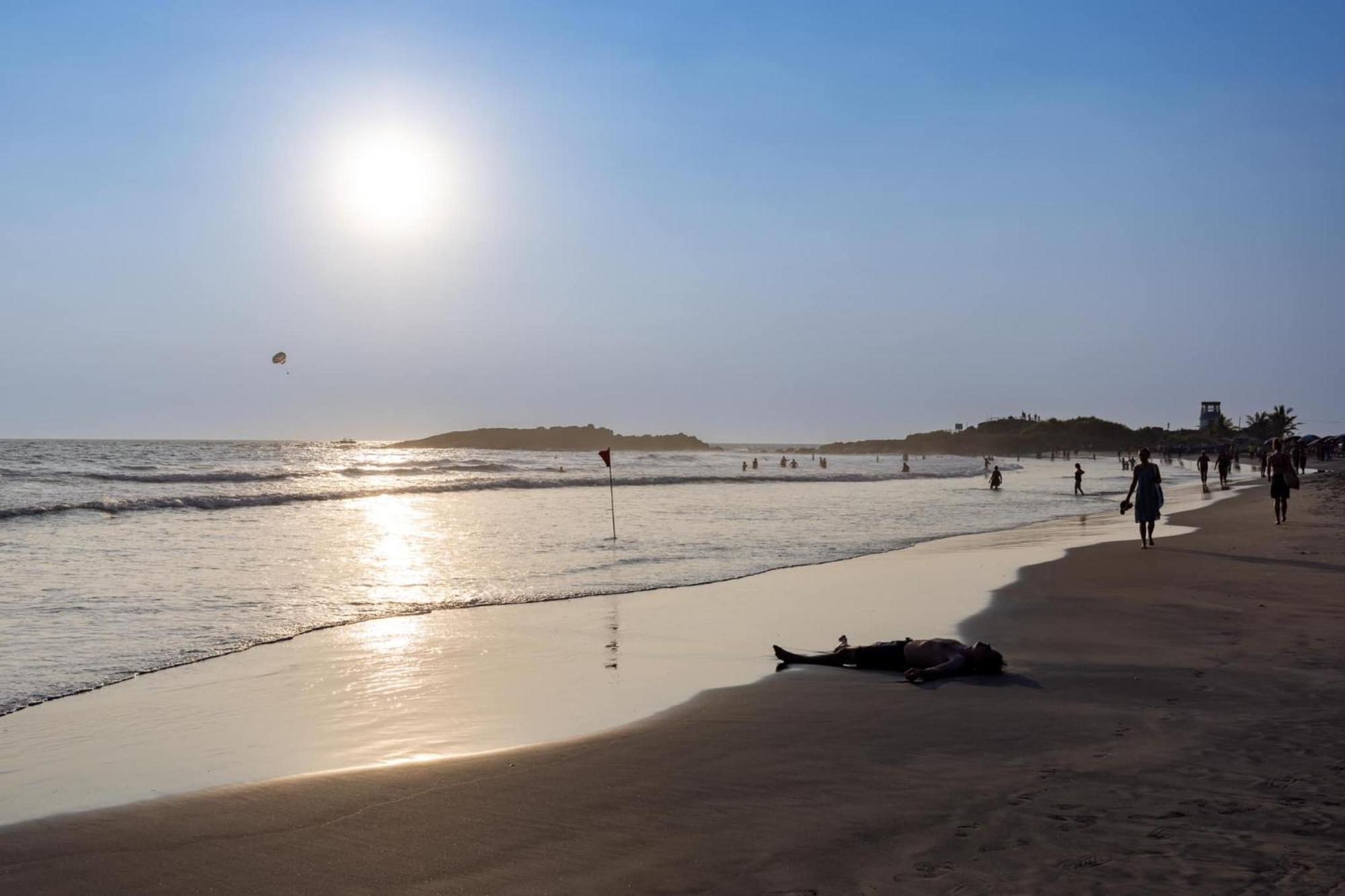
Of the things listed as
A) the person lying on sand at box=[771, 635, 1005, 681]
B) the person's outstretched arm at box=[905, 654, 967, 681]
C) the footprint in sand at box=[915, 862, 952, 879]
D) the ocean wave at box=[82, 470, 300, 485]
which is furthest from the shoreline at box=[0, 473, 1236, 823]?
the ocean wave at box=[82, 470, 300, 485]

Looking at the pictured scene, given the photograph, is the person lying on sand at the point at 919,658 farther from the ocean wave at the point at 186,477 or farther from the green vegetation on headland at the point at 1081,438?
the green vegetation on headland at the point at 1081,438

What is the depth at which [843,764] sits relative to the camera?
5887 mm

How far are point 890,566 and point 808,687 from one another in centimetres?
949

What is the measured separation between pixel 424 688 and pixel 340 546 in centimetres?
1351

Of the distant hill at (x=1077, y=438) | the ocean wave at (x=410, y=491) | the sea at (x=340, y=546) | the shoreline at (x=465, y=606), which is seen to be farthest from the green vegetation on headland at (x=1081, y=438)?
the shoreline at (x=465, y=606)

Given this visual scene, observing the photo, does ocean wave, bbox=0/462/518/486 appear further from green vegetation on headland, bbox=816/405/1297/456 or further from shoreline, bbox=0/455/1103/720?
green vegetation on headland, bbox=816/405/1297/456

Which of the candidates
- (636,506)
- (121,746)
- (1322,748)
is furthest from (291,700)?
(636,506)

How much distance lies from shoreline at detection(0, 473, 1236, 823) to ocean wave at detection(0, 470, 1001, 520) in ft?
72.1

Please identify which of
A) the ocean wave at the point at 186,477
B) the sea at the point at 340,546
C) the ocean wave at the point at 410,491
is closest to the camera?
the sea at the point at 340,546

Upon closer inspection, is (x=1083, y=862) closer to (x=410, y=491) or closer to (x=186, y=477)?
(x=410, y=491)

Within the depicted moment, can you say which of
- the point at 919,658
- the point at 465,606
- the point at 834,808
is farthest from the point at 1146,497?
the point at 834,808

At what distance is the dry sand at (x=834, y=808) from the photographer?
420cm

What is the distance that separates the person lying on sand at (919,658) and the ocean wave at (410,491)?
26.1m

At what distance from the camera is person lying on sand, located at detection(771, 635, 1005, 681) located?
838cm
